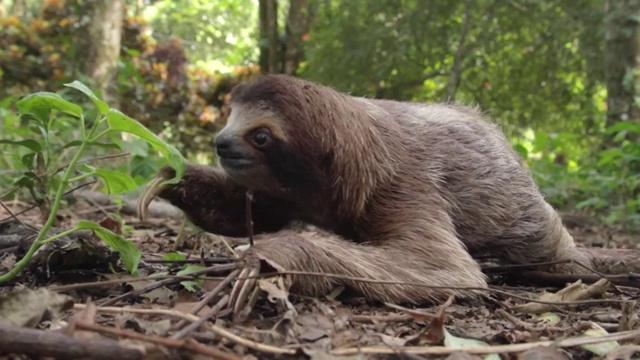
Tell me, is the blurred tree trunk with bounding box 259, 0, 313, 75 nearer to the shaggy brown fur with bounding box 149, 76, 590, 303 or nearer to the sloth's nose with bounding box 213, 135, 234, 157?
the shaggy brown fur with bounding box 149, 76, 590, 303

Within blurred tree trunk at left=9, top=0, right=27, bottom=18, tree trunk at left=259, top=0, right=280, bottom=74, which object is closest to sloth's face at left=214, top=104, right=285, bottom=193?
tree trunk at left=259, top=0, right=280, bottom=74

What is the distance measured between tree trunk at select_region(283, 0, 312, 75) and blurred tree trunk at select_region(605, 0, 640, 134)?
8.41 metres

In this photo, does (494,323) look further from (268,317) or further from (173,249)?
(173,249)

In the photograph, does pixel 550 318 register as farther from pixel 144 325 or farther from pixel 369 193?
pixel 144 325

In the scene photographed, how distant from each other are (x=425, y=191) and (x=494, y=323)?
1235 mm

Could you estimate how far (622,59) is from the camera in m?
10.1

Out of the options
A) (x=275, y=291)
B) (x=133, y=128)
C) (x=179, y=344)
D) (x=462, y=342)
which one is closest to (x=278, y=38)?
(x=133, y=128)

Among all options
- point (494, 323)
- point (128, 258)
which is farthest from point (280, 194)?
point (494, 323)

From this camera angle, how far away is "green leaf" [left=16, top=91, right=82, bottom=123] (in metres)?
2.62

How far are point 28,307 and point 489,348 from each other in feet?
5.34

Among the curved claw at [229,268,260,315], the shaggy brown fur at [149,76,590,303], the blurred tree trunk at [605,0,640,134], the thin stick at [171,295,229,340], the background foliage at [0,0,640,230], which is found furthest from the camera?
the background foliage at [0,0,640,230]

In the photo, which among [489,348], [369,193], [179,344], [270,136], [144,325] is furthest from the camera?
[369,193]

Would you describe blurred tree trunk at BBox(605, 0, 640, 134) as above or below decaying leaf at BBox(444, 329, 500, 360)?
above

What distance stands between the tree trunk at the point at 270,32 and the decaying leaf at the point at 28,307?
586 inches
